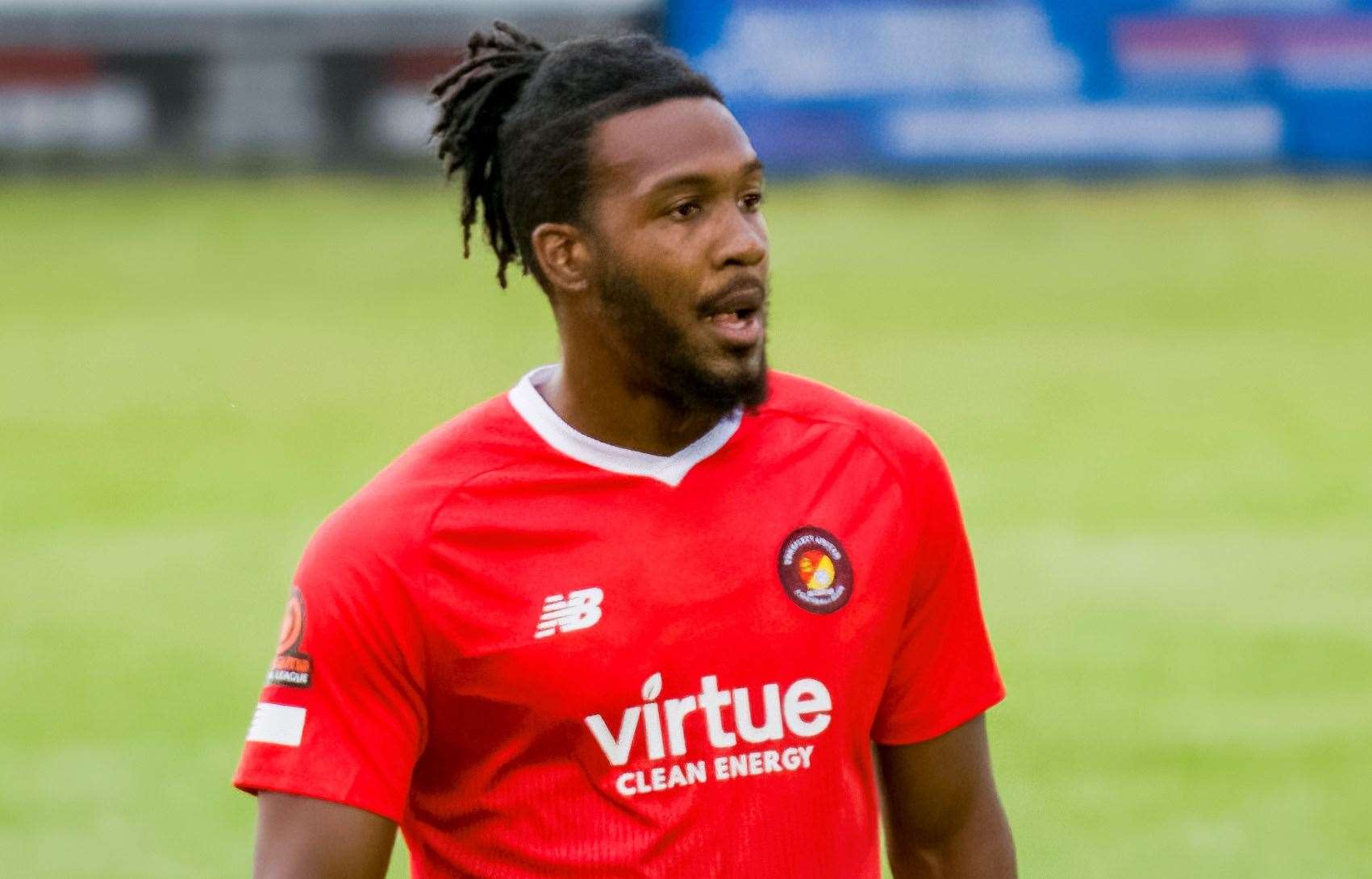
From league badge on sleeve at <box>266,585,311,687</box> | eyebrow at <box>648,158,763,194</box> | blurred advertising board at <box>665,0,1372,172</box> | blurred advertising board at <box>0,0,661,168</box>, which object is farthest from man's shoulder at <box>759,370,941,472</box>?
blurred advertising board at <box>0,0,661,168</box>

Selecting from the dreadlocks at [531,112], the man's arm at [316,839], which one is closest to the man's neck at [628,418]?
the dreadlocks at [531,112]

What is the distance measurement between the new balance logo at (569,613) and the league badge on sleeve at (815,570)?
11.6 inches

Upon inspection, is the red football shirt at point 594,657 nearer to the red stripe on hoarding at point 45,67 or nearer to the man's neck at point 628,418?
the man's neck at point 628,418

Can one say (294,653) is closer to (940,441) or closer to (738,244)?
(738,244)

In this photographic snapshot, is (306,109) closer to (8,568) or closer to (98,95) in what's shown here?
(98,95)

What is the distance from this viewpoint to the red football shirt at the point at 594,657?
3.37 m

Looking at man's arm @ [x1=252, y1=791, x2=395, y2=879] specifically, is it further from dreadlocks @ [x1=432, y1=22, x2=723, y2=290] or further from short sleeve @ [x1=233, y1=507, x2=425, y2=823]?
dreadlocks @ [x1=432, y1=22, x2=723, y2=290]

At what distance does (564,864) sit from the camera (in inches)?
134

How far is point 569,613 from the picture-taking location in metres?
3.42

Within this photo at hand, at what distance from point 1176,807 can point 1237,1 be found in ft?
50.7

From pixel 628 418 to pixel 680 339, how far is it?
189 mm

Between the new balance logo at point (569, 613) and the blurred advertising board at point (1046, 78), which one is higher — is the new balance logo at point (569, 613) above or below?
above

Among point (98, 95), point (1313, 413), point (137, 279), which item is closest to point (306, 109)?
point (98, 95)

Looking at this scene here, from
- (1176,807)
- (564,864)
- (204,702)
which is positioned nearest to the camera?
(564,864)
